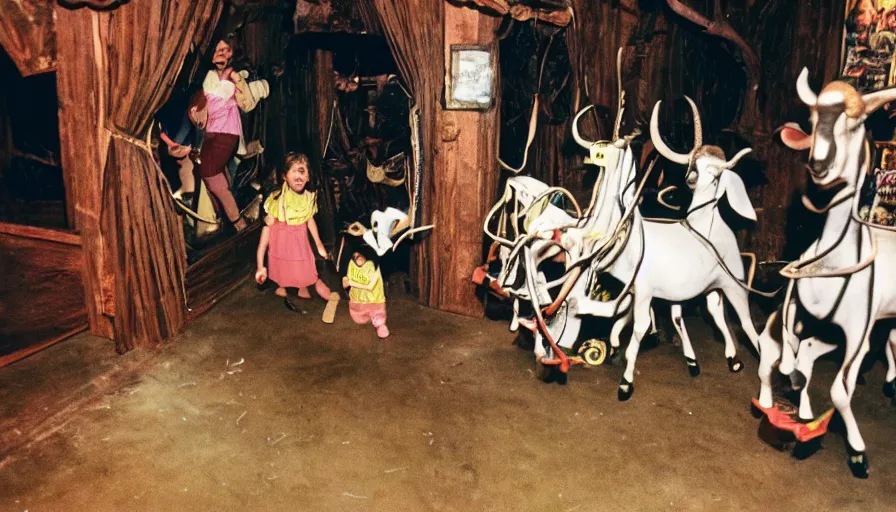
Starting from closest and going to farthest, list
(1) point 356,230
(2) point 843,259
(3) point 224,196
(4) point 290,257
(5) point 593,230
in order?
(2) point 843,259 → (5) point 593,230 → (1) point 356,230 → (4) point 290,257 → (3) point 224,196

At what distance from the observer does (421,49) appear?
719 centimetres

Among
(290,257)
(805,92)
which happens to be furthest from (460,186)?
(805,92)

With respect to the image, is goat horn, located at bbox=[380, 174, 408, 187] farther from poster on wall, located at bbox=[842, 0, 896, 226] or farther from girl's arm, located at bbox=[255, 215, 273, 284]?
poster on wall, located at bbox=[842, 0, 896, 226]

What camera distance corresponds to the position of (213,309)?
755 centimetres

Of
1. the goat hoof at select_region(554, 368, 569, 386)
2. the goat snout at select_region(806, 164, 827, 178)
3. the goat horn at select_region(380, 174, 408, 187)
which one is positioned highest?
the goat snout at select_region(806, 164, 827, 178)

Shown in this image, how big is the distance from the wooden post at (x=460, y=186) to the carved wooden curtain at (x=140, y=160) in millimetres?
2372

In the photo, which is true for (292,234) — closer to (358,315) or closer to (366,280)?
(366,280)

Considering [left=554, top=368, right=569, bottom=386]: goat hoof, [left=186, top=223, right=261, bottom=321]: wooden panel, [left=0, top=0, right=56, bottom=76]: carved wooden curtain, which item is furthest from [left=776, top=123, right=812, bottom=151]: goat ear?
[left=0, top=0, right=56, bottom=76]: carved wooden curtain

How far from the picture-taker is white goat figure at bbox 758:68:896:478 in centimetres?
436

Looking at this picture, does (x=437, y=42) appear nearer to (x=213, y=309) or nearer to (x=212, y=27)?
(x=212, y=27)

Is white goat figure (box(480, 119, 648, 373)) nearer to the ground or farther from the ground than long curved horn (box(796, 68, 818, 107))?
nearer to the ground

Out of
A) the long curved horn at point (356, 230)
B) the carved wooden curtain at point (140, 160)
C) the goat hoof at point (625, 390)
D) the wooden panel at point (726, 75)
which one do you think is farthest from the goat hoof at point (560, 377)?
the carved wooden curtain at point (140, 160)

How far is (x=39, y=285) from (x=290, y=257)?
2.28 meters

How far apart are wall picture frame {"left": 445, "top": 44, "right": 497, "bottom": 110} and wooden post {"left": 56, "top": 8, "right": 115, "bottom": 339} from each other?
3.02 meters
